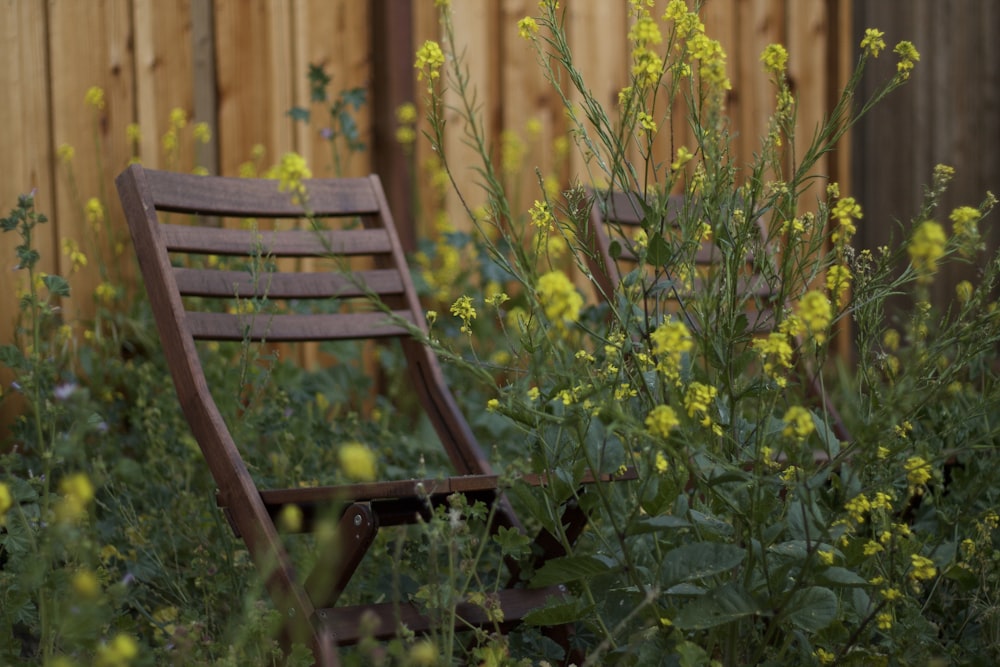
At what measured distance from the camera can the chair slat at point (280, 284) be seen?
7.93 feet

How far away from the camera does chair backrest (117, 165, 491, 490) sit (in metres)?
2.24

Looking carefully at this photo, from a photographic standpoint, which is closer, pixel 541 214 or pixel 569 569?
pixel 569 569

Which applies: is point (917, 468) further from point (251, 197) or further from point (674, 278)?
point (251, 197)

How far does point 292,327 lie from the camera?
2.58m

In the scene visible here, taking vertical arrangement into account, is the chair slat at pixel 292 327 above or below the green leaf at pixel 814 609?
above

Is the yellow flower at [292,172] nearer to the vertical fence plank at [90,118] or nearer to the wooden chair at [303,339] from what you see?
the wooden chair at [303,339]

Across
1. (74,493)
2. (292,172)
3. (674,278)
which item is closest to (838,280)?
(674,278)

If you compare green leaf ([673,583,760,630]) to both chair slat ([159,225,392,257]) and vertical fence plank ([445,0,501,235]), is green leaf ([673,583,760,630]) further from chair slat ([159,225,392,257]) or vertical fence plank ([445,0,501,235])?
vertical fence plank ([445,0,501,235])

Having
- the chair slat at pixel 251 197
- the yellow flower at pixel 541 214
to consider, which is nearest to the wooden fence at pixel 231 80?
the chair slat at pixel 251 197

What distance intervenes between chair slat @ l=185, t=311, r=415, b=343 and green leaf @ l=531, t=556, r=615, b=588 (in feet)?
2.90

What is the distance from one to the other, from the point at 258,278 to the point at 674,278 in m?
1.03

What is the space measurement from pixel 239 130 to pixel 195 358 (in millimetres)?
1420

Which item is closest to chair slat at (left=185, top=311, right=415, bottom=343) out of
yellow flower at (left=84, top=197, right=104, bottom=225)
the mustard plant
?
yellow flower at (left=84, top=197, right=104, bottom=225)

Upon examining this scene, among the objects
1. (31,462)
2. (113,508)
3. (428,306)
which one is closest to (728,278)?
(113,508)
